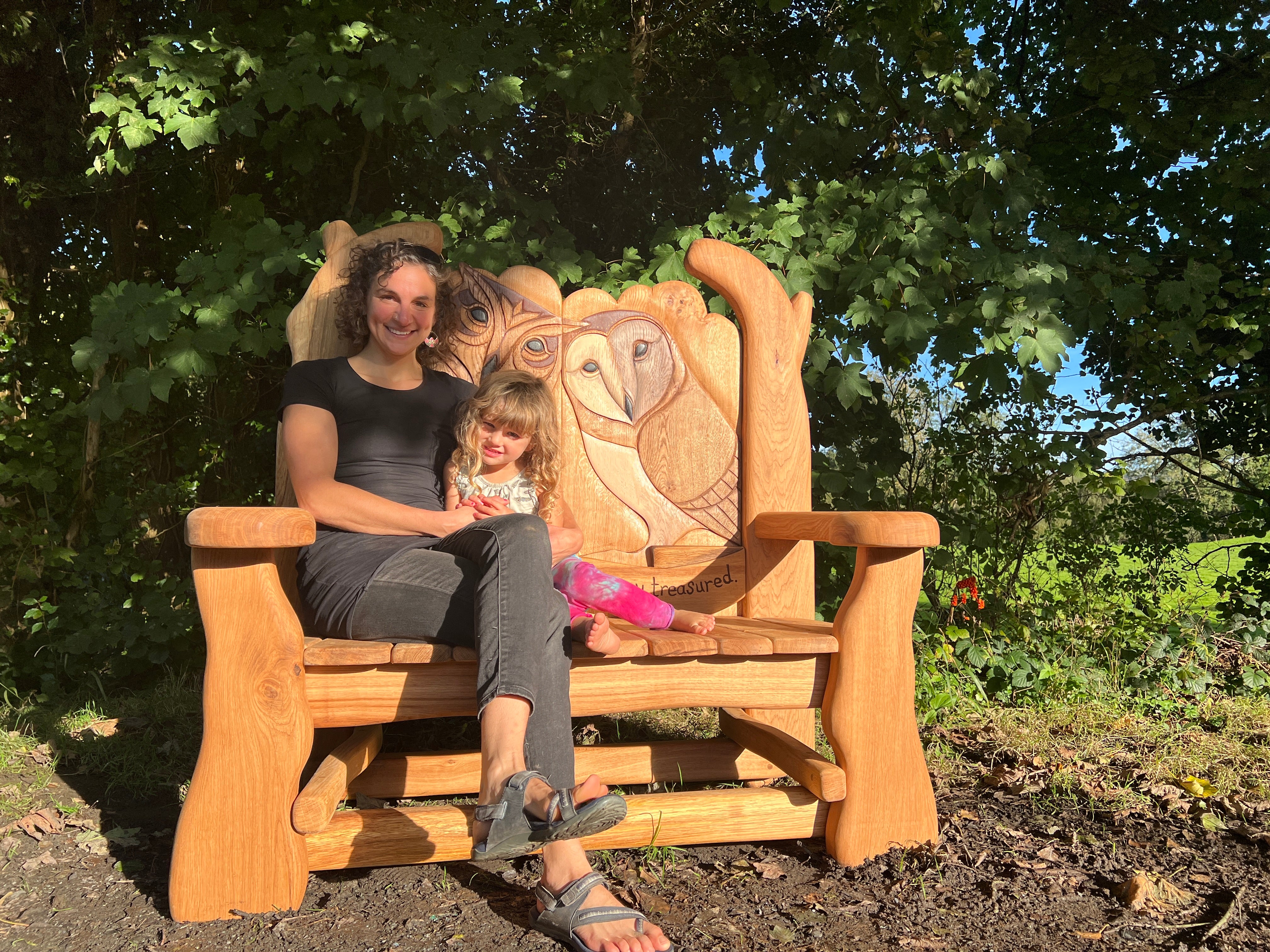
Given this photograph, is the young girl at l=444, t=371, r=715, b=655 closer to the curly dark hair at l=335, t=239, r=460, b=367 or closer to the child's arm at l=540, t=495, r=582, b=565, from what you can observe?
the child's arm at l=540, t=495, r=582, b=565

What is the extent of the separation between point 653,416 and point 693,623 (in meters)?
0.74

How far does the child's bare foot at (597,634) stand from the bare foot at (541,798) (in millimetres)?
277

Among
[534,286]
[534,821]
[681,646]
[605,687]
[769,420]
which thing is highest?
[534,286]

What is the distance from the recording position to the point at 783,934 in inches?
69.8

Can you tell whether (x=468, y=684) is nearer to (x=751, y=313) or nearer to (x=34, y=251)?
(x=751, y=313)

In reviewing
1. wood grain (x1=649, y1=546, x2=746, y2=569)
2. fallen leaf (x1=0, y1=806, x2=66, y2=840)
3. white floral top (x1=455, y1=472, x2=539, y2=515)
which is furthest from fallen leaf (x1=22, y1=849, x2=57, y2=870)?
wood grain (x1=649, y1=546, x2=746, y2=569)

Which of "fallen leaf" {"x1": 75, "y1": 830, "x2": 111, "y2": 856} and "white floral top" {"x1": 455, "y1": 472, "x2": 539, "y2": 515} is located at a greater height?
"white floral top" {"x1": 455, "y1": 472, "x2": 539, "y2": 515}

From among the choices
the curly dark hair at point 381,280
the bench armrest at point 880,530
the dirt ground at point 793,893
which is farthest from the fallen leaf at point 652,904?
the curly dark hair at point 381,280

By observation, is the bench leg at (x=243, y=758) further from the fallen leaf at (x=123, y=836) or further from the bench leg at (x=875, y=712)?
the bench leg at (x=875, y=712)

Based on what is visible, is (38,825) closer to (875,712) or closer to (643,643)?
(643,643)

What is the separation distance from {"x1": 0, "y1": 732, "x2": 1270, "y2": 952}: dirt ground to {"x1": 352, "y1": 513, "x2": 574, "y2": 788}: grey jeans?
40 centimetres

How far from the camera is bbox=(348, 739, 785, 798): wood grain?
2.38 m

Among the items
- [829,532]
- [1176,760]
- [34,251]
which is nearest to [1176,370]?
[1176,760]

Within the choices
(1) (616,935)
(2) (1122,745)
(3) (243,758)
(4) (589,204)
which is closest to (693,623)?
(1) (616,935)
